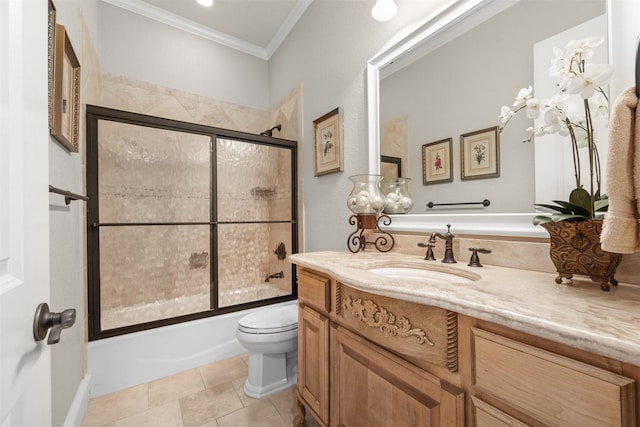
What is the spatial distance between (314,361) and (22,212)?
1.10 meters

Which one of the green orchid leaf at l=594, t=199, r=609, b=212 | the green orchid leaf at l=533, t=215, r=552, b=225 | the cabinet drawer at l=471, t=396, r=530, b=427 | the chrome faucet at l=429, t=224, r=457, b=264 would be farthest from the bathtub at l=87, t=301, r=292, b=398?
the green orchid leaf at l=594, t=199, r=609, b=212

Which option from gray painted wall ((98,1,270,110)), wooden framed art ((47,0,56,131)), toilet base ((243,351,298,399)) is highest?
gray painted wall ((98,1,270,110))

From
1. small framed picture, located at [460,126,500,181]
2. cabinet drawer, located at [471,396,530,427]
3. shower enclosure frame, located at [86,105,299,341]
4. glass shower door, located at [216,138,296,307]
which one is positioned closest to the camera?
cabinet drawer, located at [471,396,530,427]

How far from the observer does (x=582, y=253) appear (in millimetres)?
698

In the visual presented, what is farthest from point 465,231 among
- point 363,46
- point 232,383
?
point 232,383

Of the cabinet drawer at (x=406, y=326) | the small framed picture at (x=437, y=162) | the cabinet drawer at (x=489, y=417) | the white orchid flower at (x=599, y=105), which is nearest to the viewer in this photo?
the cabinet drawer at (x=489, y=417)

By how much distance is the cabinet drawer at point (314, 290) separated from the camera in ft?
3.63

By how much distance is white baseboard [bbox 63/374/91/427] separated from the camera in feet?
4.10

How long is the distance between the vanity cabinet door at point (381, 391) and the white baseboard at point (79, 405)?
123 cm

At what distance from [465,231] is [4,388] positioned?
4.40 ft

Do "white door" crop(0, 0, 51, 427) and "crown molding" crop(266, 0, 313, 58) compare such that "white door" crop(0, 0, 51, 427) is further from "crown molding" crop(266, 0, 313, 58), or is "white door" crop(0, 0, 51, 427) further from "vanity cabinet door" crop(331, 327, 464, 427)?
"crown molding" crop(266, 0, 313, 58)

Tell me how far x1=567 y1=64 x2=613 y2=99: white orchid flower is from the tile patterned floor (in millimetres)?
1735

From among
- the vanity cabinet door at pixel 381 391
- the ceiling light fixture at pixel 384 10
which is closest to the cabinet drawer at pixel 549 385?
the vanity cabinet door at pixel 381 391

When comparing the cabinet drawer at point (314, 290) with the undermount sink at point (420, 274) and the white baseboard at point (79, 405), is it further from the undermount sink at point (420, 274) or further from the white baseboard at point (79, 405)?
the white baseboard at point (79, 405)
